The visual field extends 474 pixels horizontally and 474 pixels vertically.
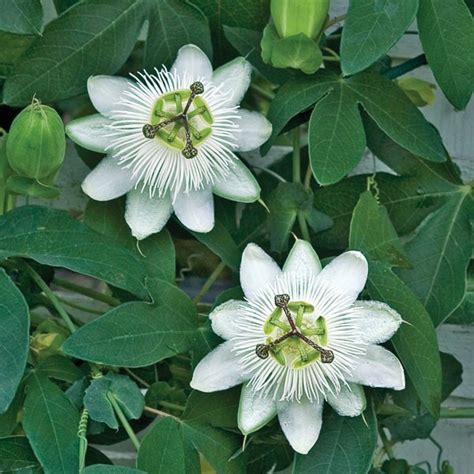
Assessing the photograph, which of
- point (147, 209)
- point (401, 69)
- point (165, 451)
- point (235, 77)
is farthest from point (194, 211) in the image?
point (401, 69)

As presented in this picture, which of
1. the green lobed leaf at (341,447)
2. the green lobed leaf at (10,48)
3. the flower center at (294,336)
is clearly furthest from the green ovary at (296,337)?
the green lobed leaf at (10,48)

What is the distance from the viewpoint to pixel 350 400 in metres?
1.07

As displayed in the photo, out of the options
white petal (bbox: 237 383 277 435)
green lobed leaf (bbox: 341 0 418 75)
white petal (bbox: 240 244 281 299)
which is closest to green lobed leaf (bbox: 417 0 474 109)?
green lobed leaf (bbox: 341 0 418 75)

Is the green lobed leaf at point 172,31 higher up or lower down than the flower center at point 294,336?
higher up

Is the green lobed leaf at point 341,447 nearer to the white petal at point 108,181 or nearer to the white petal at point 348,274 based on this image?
the white petal at point 348,274

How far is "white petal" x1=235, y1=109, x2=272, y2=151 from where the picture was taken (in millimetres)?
1134

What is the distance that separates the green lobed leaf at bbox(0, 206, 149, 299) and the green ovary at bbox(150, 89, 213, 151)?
0.13 meters

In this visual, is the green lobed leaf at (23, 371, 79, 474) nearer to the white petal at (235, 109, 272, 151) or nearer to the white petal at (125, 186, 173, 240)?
the white petal at (125, 186, 173, 240)

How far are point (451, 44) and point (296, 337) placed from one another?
1.20 ft

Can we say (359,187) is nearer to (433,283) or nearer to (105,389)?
(433,283)

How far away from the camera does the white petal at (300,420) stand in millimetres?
1060

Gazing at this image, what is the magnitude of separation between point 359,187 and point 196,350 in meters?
0.31

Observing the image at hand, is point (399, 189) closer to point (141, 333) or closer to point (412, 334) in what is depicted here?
point (412, 334)

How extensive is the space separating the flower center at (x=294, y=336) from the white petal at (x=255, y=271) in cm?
5
